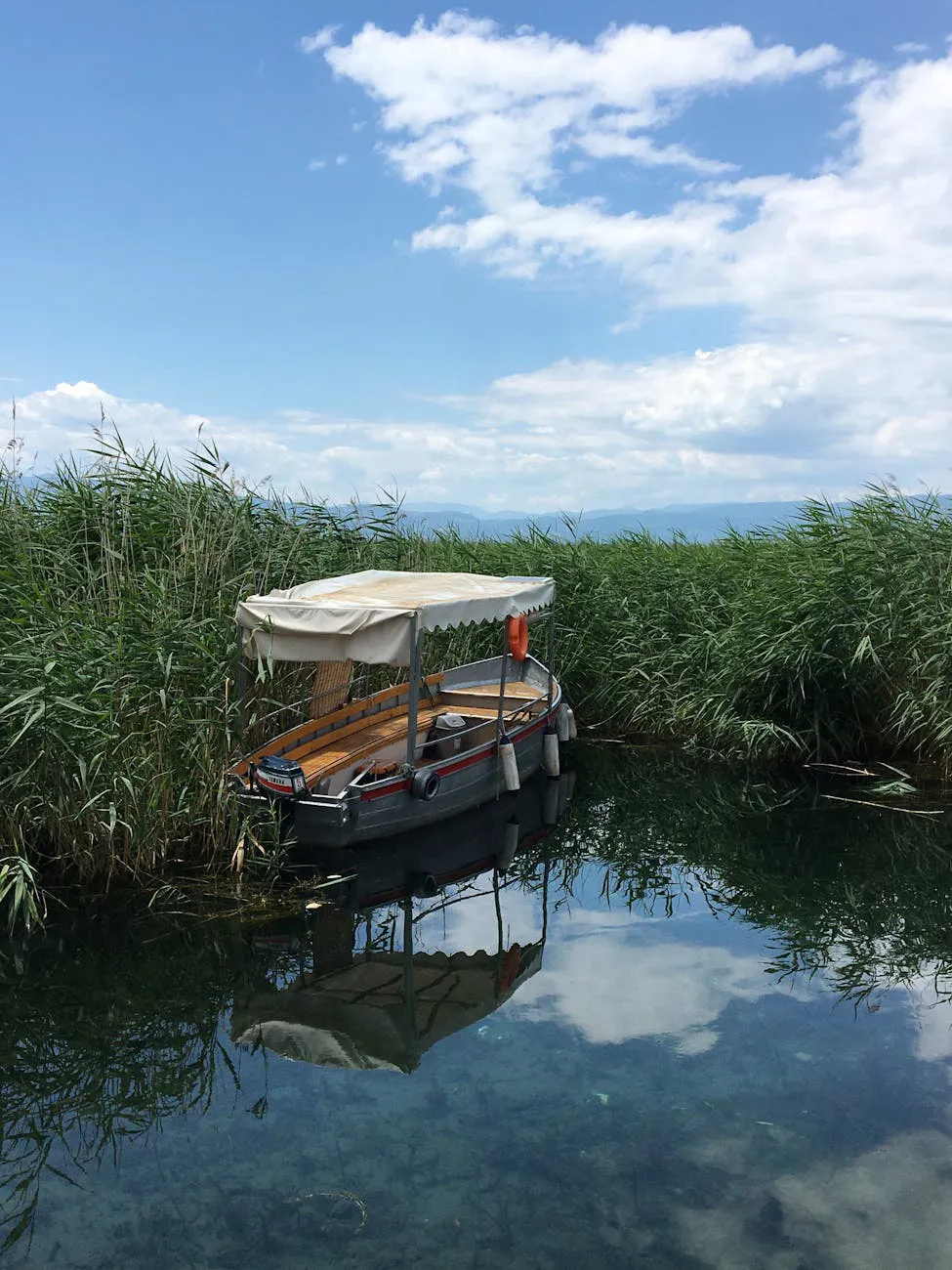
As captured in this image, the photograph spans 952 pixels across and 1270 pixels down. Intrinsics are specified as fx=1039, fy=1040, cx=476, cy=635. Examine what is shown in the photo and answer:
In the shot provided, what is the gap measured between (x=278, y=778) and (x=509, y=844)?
8.44 feet

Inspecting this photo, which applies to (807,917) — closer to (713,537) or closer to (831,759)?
(831,759)

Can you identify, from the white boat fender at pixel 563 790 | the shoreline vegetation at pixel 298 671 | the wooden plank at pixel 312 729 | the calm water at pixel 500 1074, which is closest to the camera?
the calm water at pixel 500 1074

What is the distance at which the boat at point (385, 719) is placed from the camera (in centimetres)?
877

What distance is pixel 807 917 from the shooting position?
8227 millimetres

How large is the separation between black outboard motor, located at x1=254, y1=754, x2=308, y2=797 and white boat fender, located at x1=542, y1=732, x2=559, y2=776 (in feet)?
13.2

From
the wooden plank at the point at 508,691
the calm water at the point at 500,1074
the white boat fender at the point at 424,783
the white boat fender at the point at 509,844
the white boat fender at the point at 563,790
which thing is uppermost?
the wooden plank at the point at 508,691

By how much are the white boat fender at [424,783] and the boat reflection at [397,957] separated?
1.87ft

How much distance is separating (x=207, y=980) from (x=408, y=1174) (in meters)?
2.45

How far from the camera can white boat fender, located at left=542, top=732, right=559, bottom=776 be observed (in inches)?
469

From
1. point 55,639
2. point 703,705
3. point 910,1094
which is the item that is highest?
point 55,639

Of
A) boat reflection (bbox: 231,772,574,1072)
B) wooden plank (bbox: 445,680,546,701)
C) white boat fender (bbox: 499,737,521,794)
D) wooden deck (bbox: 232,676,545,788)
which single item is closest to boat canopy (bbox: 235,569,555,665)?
wooden deck (bbox: 232,676,545,788)

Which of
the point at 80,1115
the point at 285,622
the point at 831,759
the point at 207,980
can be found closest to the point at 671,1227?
the point at 80,1115

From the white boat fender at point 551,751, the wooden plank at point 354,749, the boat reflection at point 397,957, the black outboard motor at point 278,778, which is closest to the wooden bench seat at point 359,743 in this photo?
the wooden plank at point 354,749

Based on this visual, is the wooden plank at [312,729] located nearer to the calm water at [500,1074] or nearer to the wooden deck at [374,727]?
the wooden deck at [374,727]
